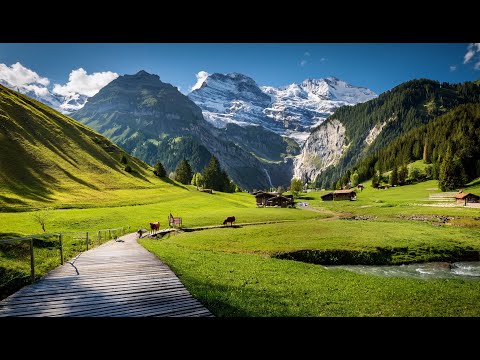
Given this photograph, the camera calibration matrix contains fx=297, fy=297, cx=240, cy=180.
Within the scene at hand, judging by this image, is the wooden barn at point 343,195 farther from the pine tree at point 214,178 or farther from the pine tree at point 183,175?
the pine tree at point 183,175

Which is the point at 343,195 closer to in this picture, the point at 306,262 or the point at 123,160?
the point at 123,160

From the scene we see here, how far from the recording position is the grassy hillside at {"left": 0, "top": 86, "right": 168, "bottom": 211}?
251 feet

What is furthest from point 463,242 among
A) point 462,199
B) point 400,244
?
point 462,199

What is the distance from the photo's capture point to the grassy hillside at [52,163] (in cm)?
7662

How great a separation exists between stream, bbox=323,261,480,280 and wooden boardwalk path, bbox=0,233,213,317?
762 inches

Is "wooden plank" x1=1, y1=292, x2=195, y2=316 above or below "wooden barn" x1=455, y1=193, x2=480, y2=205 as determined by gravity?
above

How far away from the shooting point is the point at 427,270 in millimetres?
29031

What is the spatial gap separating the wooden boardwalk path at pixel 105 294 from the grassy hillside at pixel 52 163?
5735cm

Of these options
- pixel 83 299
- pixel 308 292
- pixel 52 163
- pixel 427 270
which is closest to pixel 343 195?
pixel 427 270

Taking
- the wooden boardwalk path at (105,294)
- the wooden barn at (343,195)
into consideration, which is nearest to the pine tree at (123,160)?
the wooden barn at (343,195)

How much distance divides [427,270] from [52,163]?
109 meters

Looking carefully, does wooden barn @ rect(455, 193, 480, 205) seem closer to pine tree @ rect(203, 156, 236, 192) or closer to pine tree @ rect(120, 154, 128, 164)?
pine tree @ rect(203, 156, 236, 192)

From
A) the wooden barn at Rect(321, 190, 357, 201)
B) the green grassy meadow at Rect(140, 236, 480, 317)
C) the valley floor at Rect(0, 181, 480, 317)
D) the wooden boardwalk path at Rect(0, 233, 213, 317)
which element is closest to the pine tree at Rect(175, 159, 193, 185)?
the wooden barn at Rect(321, 190, 357, 201)
